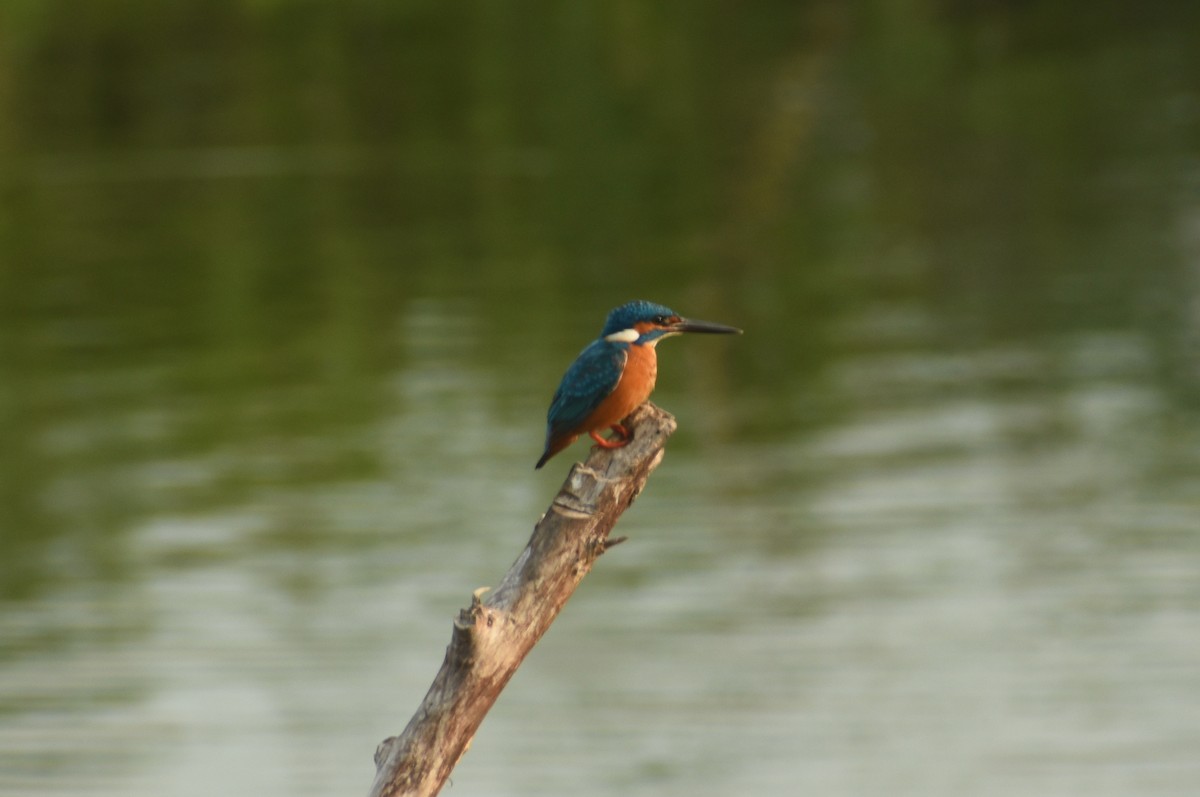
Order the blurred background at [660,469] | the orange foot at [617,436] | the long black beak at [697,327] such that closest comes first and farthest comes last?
the orange foot at [617,436], the long black beak at [697,327], the blurred background at [660,469]

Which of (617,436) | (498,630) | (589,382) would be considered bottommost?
(498,630)

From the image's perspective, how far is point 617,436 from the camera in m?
4.52

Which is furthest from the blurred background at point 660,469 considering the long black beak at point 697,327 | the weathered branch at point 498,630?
the weathered branch at point 498,630

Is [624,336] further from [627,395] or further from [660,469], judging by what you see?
[660,469]

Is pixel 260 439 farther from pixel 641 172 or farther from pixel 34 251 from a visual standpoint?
pixel 641 172

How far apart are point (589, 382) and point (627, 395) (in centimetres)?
8

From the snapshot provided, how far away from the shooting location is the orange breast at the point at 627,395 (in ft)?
14.8

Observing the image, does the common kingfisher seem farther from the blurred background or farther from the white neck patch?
the blurred background

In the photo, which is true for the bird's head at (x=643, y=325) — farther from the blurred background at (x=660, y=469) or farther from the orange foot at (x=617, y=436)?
the blurred background at (x=660, y=469)

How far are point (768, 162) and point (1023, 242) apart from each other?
6.49 m

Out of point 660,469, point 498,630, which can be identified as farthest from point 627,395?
point 660,469

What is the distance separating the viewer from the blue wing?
4500 mm

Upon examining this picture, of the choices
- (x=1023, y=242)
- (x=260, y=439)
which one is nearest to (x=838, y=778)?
(x=260, y=439)

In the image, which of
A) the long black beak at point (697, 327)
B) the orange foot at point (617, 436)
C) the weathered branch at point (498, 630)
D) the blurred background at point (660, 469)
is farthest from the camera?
the blurred background at point (660, 469)
